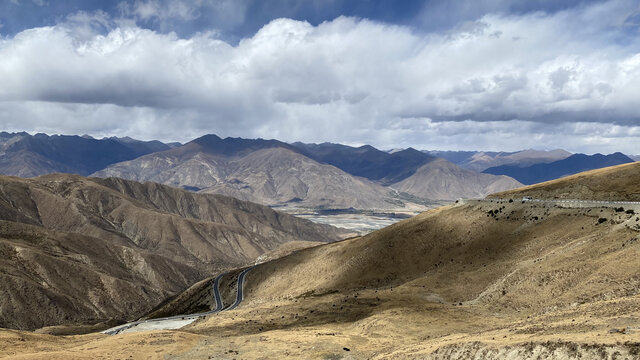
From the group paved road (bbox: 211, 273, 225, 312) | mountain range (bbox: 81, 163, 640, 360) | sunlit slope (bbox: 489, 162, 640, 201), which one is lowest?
paved road (bbox: 211, 273, 225, 312)

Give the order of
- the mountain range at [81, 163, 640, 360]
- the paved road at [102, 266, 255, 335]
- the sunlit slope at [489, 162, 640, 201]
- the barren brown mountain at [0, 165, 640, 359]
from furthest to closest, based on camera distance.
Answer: the paved road at [102, 266, 255, 335]
the sunlit slope at [489, 162, 640, 201]
the mountain range at [81, 163, 640, 360]
the barren brown mountain at [0, 165, 640, 359]

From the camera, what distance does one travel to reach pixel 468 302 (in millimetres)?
58781

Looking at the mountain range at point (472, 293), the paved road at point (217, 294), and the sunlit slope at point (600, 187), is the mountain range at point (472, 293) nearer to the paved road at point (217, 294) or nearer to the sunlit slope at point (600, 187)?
the sunlit slope at point (600, 187)

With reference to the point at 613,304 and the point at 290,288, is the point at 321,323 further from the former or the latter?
the point at 290,288

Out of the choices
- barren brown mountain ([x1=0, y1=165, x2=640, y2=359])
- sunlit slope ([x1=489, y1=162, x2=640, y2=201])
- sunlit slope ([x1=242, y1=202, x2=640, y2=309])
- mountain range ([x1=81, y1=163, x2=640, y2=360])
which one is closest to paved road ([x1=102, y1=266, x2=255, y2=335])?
sunlit slope ([x1=242, y1=202, x2=640, y2=309])

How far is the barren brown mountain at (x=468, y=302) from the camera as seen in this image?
31141 millimetres

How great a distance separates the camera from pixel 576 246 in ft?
198

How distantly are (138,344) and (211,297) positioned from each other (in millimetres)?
72639

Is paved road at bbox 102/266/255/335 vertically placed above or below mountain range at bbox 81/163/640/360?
below

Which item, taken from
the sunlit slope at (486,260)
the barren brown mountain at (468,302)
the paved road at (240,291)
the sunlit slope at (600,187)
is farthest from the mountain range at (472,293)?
the paved road at (240,291)

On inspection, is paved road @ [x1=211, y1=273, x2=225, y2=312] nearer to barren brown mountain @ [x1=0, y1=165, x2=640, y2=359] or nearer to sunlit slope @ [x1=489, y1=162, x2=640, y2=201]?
barren brown mountain @ [x1=0, y1=165, x2=640, y2=359]

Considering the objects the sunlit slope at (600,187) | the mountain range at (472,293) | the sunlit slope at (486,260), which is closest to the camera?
the mountain range at (472,293)

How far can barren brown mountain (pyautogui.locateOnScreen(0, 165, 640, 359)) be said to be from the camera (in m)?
31.1

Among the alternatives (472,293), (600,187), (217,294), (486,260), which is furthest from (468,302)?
(217,294)
